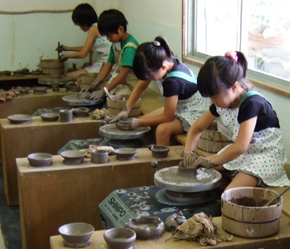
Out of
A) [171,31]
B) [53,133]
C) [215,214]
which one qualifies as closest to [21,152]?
[53,133]

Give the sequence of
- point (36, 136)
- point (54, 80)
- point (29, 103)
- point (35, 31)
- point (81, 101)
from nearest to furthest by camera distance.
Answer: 1. point (36, 136)
2. point (81, 101)
3. point (29, 103)
4. point (54, 80)
5. point (35, 31)

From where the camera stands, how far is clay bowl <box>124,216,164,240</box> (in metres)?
2.76

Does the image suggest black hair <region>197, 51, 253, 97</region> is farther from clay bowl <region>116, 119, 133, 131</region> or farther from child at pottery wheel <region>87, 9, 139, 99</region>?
child at pottery wheel <region>87, 9, 139, 99</region>

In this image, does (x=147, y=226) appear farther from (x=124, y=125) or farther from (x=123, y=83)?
(x=123, y=83)

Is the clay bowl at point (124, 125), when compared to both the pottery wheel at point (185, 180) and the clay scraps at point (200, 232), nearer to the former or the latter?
the pottery wheel at point (185, 180)

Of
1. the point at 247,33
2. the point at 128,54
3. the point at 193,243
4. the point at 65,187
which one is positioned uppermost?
the point at 247,33

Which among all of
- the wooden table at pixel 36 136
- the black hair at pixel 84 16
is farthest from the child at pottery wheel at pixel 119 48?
the black hair at pixel 84 16

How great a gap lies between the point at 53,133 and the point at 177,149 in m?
1.38

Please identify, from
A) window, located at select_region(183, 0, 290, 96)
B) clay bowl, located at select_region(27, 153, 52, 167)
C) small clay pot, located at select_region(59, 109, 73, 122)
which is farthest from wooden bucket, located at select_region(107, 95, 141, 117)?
clay bowl, located at select_region(27, 153, 52, 167)

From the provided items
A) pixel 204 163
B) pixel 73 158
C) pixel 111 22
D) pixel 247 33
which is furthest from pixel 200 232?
pixel 111 22

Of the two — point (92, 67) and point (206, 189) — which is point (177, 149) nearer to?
point (206, 189)

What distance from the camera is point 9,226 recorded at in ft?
15.6

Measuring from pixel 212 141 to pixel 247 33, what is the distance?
103 cm

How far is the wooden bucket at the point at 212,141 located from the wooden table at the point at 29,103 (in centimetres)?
269
